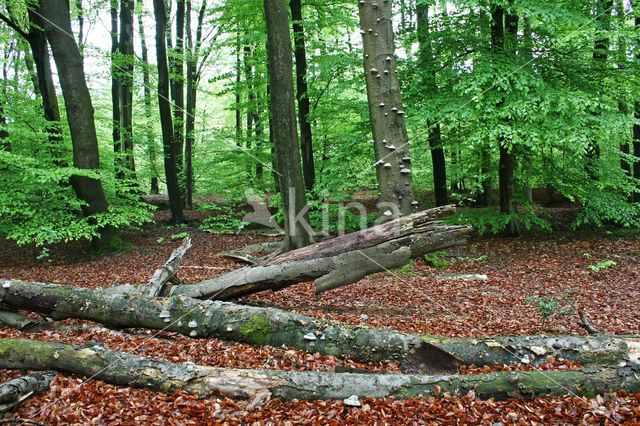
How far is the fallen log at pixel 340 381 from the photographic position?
277 centimetres

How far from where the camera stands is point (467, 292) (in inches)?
253

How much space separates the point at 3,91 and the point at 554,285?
573 inches

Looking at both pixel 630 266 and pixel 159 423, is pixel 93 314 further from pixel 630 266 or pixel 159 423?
pixel 630 266

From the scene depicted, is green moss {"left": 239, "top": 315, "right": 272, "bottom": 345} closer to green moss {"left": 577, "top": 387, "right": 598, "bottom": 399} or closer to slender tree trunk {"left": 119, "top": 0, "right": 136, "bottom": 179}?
green moss {"left": 577, "top": 387, "right": 598, "bottom": 399}

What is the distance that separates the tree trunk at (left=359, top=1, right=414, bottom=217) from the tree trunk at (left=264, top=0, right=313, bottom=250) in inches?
67.3

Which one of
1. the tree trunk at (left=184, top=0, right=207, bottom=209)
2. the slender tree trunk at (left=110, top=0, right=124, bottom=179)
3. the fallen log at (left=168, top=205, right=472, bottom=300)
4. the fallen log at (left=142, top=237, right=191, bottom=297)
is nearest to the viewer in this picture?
the fallen log at (left=142, top=237, right=191, bottom=297)

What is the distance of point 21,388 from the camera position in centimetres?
274

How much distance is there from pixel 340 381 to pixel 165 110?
1247 centimetres

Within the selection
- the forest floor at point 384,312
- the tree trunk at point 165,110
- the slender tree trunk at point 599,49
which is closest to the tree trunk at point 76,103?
the forest floor at point 384,312

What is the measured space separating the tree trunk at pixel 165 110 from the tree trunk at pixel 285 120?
19.6 ft

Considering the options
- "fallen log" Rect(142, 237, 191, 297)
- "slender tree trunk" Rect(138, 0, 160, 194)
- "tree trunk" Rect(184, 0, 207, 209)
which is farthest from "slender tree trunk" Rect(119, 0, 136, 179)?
"fallen log" Rect(142, 237, 191, 297)

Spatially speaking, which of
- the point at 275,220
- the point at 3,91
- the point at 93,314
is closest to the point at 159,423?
the point at 93,314

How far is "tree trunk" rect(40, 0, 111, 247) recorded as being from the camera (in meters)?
9.14

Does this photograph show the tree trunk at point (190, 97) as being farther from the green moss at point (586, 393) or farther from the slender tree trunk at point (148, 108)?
the green moss at point (586, 393)
